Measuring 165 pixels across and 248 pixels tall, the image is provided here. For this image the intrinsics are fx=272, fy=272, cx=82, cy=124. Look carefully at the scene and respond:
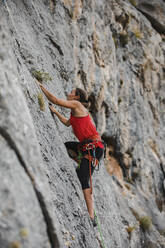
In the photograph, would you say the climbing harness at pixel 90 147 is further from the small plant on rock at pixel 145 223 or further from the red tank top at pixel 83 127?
the small plant on rock at pixel 145 223

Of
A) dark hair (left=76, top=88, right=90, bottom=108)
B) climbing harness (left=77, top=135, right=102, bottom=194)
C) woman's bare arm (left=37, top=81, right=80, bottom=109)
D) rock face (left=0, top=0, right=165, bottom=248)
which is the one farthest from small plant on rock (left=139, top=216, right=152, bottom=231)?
woman's bare arm (left=37, top=81, right=80, bottom=109)

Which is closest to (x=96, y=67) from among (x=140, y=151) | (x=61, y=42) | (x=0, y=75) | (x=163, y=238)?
(x=61, y=42)

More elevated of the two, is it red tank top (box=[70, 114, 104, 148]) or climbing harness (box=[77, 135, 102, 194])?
red tank top (box=[70, 114, 104, 148])

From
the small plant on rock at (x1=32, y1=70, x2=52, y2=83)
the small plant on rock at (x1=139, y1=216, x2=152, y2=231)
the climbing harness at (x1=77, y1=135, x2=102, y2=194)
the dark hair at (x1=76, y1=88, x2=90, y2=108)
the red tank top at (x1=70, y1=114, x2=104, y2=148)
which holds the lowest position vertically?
the small plant on rock at (x1=139, y1=216, x2=152, y2=231)

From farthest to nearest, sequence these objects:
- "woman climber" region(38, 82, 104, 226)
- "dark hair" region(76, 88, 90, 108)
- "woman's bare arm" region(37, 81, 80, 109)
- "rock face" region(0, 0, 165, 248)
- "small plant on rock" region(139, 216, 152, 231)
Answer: "small plant on rock" region(139, 216, 152, 231), "dark hair" region(76, 88, 90, 108), "woman climber" region(38, 82, 104, 226), "woman's bare arm" region(37, 81, 80, 109), "rock face" region(0, 0, 165, 248)

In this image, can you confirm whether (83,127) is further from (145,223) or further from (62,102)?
(145,223)

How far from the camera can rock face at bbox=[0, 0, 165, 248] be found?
8.19 feet

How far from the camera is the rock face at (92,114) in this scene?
250 cm

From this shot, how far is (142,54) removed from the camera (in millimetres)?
16422

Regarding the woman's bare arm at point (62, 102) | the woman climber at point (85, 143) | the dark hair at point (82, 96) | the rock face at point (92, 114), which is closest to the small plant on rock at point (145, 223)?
the rock face at point (92, 114)

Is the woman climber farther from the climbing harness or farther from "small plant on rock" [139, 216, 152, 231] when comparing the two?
"small plant on rock" [139, 216, 152, 231]

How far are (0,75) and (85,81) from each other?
25.3 ft

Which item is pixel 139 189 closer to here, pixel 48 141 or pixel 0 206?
pixel 48 141

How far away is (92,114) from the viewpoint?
36.1 feet
